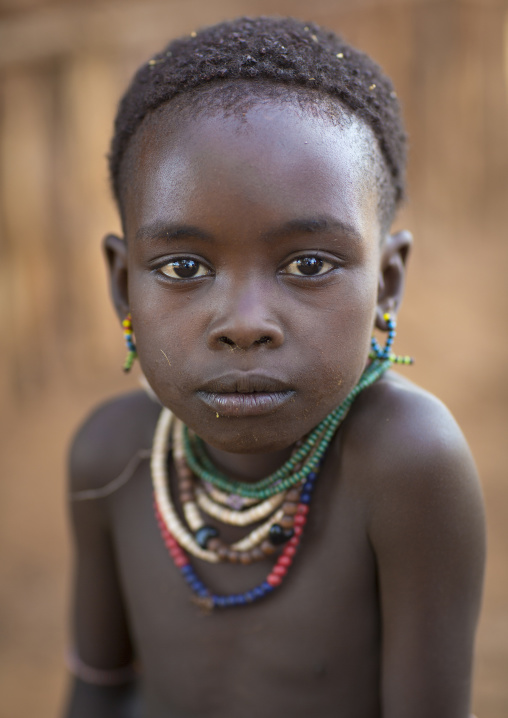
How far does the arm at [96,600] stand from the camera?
67.2 inches

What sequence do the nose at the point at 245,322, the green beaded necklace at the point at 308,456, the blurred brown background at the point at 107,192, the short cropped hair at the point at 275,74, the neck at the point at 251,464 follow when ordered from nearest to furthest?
the nose at the point at 245,322, the short cropped hair at the point at 275,74, the green beaded necklace at the point at 308,456, the neck at the point at 251,464, the blurred brown background at the point at 107,192

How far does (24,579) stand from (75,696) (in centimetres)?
192

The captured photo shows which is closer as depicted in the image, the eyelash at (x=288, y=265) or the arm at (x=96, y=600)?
the eyelash at (x=288, y=265)

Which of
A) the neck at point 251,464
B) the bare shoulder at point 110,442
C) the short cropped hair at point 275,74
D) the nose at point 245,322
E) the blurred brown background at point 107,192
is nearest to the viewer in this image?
the nose at point 245,322

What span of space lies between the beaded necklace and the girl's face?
0.56 feet

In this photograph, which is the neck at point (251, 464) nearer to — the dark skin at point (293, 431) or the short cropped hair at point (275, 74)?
the dark skin at point (293, 431)

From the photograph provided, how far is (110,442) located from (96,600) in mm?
419

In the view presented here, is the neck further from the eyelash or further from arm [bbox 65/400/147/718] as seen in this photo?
the eyelash

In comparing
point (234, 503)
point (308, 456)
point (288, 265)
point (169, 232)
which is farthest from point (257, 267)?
point (234, 503)

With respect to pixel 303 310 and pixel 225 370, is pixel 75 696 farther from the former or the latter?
pixel 303 310

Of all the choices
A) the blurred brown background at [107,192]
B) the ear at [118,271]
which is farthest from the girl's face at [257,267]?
the blurred brown background at [107,192]

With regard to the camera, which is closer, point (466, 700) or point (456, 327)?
point (466, 700)

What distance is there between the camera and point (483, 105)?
17.0 ft

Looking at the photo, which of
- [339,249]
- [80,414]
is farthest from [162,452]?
[80,414]
